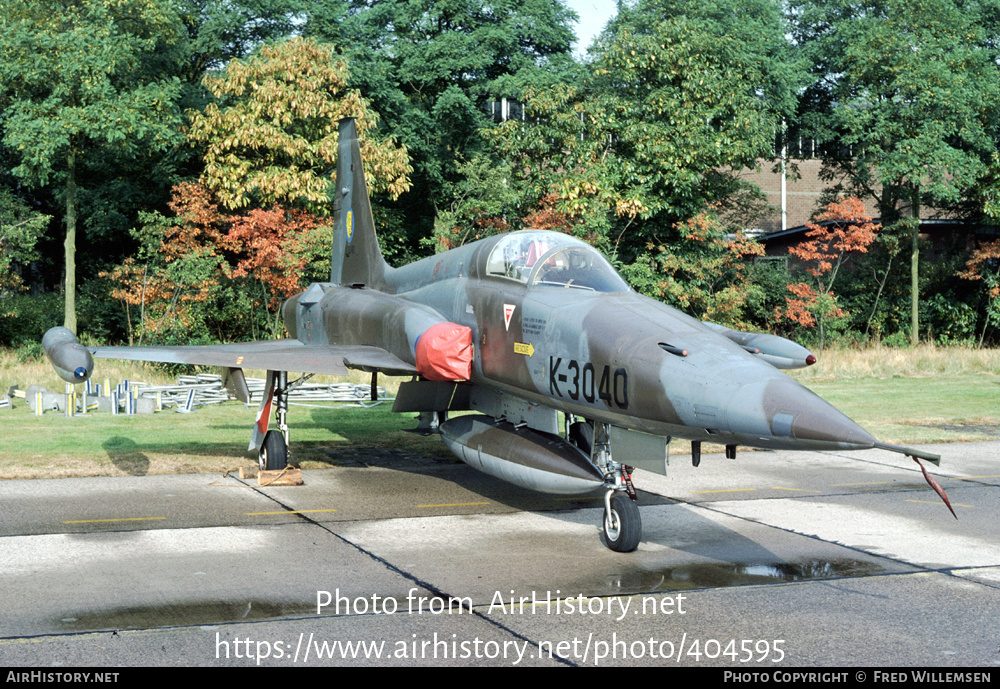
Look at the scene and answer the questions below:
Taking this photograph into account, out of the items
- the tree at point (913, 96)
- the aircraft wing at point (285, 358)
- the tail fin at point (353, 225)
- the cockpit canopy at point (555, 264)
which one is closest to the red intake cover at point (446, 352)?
the aircraft wing at point (285, 358)

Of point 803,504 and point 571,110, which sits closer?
point 803,504

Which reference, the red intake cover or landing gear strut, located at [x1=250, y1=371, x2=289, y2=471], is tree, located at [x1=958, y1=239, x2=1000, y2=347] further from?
the red intake cover

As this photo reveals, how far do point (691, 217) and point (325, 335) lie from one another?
1904 centimetres

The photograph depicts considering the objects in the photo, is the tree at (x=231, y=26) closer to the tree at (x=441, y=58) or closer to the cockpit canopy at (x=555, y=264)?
the tree at (x=441, y=58)

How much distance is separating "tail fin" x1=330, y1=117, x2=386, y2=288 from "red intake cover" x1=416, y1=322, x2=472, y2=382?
4220 mm

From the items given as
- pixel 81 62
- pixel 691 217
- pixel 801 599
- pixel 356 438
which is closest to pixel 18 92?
pixel 81 62

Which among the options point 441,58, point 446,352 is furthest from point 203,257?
point 446,352

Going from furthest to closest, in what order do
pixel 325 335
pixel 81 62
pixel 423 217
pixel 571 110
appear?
pixel 423 217 < pixel 571 110 < pixel 81 62 < pixel 325 335

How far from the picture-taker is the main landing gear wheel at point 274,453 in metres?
12.7

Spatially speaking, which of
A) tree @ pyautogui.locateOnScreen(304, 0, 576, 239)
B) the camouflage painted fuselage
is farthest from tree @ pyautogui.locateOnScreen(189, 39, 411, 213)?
the camouflage painted fuselage

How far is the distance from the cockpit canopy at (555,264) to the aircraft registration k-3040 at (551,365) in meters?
0.02

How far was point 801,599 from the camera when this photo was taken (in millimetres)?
7445

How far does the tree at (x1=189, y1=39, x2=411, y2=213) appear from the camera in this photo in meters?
28.7

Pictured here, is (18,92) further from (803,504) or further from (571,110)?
(803,504)
